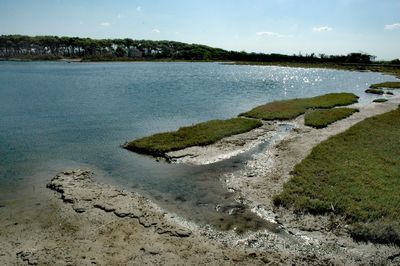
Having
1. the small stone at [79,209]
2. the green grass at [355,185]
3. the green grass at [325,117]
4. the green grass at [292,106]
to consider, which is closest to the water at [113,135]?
the green grass at [292,106]

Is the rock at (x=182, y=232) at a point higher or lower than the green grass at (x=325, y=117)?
lower

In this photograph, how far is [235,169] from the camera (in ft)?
91.0

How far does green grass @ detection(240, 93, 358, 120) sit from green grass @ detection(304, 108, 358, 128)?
246 cm

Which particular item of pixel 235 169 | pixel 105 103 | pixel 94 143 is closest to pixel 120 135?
pixel 94 143

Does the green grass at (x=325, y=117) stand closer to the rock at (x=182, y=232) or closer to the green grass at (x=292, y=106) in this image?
the green grass at (x=292, y=106)

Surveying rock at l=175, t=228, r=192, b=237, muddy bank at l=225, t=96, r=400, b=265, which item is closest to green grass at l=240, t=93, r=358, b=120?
muddy bank at l=225, t=96, r=400, b=265

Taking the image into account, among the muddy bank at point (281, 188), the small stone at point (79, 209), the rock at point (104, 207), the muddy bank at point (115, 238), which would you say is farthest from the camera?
the rock at point (104, 207)

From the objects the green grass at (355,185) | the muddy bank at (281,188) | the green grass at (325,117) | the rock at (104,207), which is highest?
the green grass at (325,117)

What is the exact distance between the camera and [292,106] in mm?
53375

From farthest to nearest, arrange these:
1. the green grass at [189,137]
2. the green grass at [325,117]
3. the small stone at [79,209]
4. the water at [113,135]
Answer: the green grass at [325,117] → the green grass at [189,137] → the water at [113,135] → the small stone at [79,209]

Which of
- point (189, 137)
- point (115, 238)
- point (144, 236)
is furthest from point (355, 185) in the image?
point (189, 137)

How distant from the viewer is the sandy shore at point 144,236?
15.8 metres

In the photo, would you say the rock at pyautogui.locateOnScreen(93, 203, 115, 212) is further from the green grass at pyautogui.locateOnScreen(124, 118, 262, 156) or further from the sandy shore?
the green grass at pyautogui.locateOnScreen(124, 118, 262, 156)

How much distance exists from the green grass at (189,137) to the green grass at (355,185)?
975cm
